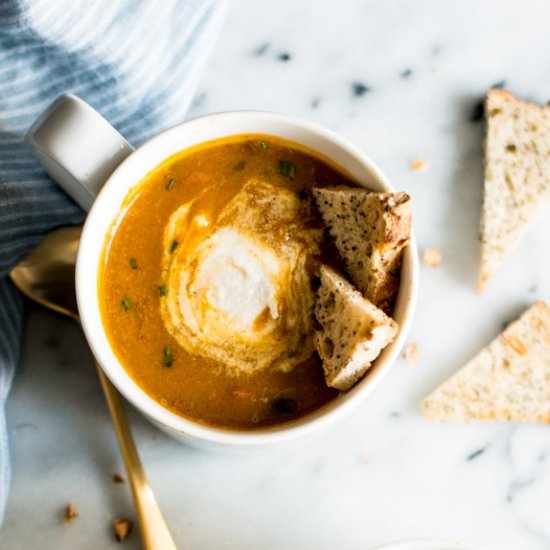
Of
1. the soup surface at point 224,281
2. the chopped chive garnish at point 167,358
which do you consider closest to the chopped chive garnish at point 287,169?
the soup surface at point 224,281

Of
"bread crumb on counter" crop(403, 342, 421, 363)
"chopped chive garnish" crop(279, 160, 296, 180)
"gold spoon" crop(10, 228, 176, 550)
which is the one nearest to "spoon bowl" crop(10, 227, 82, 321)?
"gold spoon" crop(10, 228, 176, 550)

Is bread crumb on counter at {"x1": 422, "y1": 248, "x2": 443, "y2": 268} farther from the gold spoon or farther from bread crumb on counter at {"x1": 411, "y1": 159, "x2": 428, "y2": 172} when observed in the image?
the gold spoon

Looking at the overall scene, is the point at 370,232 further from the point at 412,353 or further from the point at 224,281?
the point at 412,353

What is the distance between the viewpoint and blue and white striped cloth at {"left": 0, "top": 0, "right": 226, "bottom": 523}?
5.82 feet

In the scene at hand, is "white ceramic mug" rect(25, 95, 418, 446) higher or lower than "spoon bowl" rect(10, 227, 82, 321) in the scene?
higher

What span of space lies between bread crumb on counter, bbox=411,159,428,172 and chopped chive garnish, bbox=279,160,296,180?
0.50 metres

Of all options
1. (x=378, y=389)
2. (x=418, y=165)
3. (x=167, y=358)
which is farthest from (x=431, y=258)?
(x=167, y=358)

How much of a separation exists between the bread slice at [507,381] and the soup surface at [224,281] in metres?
0.48

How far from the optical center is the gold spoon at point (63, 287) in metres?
1.98

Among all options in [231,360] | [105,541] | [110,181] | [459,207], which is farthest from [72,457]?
[459,207]

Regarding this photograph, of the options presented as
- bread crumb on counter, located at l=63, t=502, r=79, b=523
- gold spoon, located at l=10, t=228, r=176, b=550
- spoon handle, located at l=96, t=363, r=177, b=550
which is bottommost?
bread crumb on counter, located at l=63, t=502, r=79, b=523

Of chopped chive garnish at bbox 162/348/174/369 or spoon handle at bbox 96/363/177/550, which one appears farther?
spoon handle at bbox 96/363/177/550

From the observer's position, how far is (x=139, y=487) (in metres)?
1.96

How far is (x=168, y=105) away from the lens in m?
2.00
